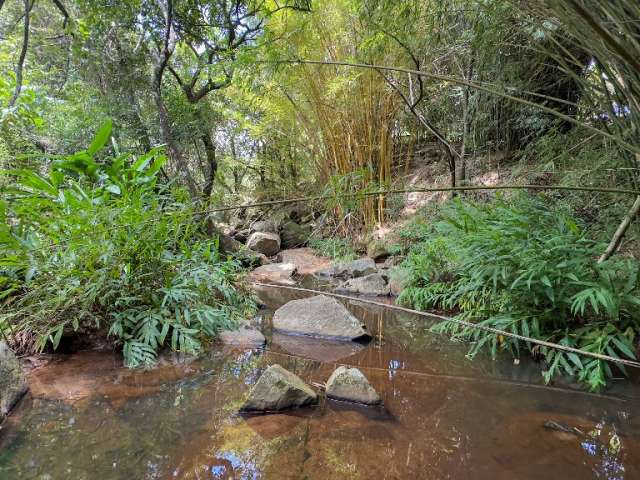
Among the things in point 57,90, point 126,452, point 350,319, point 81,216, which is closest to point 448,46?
point 350,319

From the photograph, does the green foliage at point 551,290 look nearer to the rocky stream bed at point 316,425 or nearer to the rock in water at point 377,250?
the rocky stream bed at point 316,425

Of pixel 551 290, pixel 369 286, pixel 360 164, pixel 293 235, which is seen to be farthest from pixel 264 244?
pixel 551 290

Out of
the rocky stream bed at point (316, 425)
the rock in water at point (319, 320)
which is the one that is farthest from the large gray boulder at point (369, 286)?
the rocky stream bed at point (316, 425)

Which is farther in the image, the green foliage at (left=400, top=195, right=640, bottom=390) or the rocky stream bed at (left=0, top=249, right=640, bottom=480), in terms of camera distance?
the green foliage at (left=400, top=195, right=640, bottom=390)

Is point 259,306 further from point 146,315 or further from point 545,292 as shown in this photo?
point 545,292

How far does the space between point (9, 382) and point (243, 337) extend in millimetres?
1068

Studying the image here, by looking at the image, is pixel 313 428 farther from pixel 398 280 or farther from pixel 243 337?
pixel 398 280

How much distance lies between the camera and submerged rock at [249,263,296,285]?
4145 millimetres

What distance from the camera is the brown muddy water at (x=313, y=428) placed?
1051 mm

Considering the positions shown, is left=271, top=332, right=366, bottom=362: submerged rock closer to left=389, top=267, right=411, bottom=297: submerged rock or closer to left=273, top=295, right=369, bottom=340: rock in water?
left=273, top=295, right=369, bottom=340: rock in water

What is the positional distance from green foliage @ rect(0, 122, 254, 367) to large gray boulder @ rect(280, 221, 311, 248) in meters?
4.54

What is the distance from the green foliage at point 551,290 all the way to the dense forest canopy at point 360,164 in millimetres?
11

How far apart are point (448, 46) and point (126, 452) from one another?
147 inches

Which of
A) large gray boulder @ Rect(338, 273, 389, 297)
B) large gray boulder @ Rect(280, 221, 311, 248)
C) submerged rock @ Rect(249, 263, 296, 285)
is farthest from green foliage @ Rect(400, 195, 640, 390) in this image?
large gray boulder @ Rect(280, 221, 311, 248)
